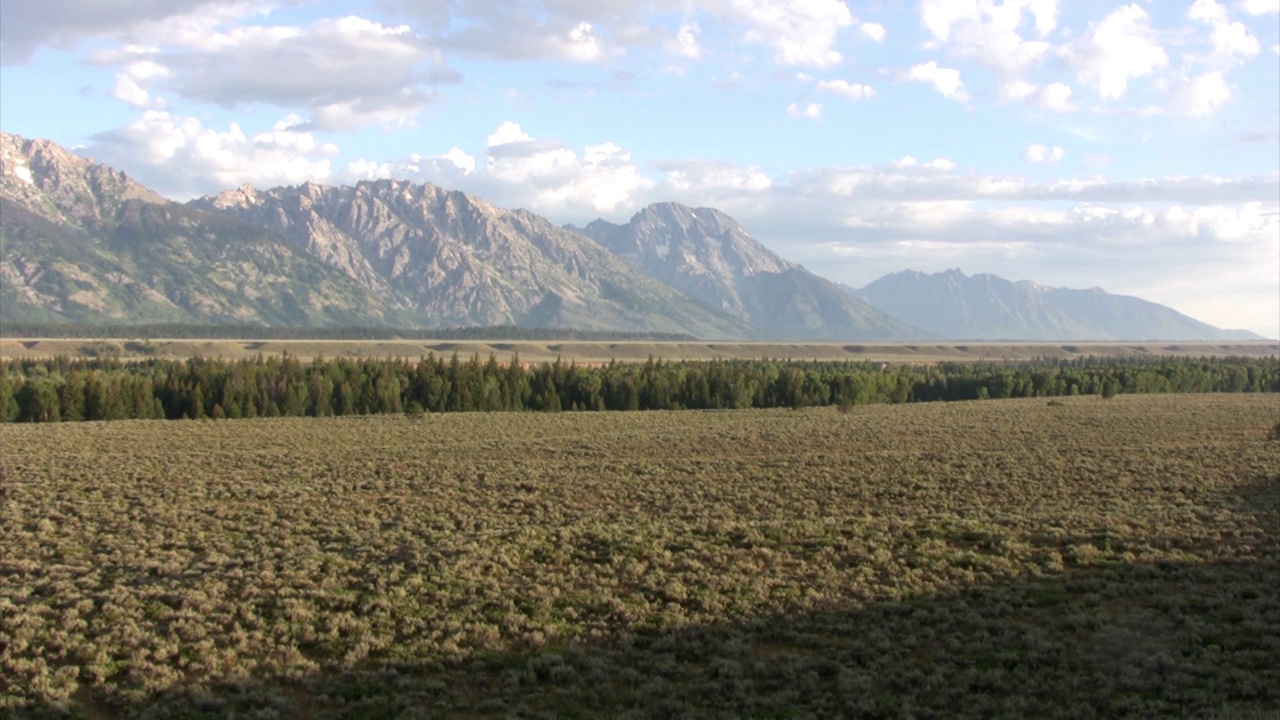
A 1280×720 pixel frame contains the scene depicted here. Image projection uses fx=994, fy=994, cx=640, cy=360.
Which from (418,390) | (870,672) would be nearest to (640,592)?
(870,672)

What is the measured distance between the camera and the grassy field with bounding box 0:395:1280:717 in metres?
12.9

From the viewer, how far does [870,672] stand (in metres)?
13.5

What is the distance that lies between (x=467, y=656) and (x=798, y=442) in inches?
1533

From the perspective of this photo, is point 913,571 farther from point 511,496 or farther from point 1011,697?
point 511,496

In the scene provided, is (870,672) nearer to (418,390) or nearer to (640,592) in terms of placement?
(640,592)

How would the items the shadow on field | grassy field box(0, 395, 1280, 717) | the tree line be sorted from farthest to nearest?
the tree line < grassy field box(0, 395, 1280, 717) < the shadow on field

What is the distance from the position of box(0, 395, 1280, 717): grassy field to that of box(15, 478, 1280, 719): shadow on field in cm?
5

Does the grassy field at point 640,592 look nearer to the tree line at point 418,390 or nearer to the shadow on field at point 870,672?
the shadow on field at point 870,672

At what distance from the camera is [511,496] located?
102 ft

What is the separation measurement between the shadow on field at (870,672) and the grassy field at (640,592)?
2.0 inches

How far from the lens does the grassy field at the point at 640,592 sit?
12930 millimetres

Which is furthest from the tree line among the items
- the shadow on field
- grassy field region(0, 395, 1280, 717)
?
the shadow on field

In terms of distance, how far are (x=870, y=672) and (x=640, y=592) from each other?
17.5 ft

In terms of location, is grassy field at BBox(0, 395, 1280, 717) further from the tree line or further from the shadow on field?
the tree line
